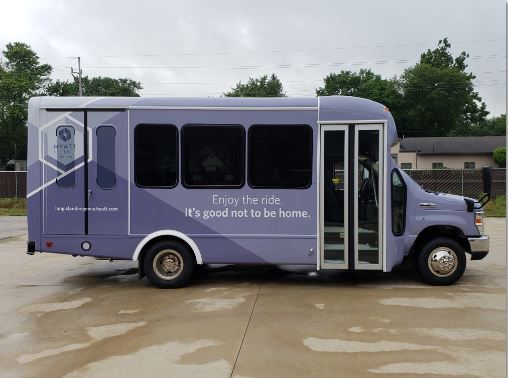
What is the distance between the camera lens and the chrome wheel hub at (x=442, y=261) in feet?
26.4

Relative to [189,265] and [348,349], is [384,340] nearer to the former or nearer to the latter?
[348,349]

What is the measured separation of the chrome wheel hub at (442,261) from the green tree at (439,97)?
73688 millimetres

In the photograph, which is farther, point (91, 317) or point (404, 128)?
point (404, 128)

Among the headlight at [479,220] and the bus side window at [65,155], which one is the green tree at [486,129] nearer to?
the headlight at [479,220]

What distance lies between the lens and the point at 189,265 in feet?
26.3

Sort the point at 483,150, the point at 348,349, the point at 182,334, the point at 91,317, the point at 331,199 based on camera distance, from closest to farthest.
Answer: the point at 348,349 < the point at 182,334 < the point at 91,317 < the point at 331,199 < the point at 483,150

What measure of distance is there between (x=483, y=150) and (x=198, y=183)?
53.2 m

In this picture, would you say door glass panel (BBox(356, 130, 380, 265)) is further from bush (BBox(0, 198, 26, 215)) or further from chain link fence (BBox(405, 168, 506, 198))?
bush (BBox(0, 198, 26, 215))

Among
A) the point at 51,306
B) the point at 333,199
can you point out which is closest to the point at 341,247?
the point at 333,199

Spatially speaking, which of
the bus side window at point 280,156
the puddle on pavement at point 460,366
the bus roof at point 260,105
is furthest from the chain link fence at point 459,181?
the puddle on pavement at point 460,366

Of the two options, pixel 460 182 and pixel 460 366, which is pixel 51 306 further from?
pixel 460 182

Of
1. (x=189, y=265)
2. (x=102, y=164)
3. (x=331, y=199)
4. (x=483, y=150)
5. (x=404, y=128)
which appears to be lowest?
(x=189, y=265)

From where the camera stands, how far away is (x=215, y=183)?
796 centimetres

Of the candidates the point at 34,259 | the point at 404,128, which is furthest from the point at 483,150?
the point at 34,259
